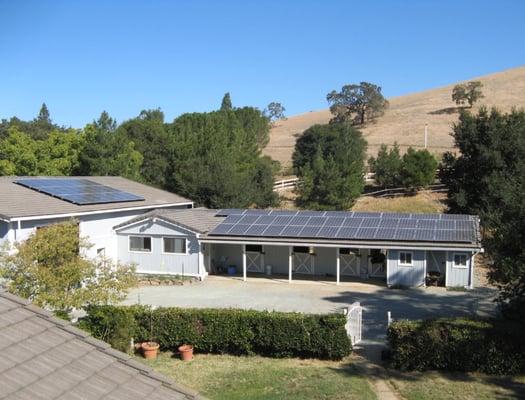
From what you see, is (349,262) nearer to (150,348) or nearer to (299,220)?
(299,220)

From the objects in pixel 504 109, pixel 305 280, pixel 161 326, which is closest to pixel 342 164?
pixel 305 280

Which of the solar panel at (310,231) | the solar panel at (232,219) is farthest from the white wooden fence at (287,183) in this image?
the solar panel at (310,231)

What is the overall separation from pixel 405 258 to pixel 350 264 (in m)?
3.27

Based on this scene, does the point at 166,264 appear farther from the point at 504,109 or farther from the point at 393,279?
the point at 504,109

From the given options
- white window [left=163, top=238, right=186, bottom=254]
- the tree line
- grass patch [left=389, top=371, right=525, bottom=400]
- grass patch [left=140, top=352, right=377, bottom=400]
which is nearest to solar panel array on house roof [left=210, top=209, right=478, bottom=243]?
white window [left=163, top=238, right=186, bottom=254]

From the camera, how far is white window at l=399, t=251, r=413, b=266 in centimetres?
2688

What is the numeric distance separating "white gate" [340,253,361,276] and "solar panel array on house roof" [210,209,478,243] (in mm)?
1711

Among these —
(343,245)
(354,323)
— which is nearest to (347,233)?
(343,245)

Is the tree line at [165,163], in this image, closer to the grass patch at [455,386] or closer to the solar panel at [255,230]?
the solar panel at [255,230]

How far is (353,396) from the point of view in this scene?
535 inches

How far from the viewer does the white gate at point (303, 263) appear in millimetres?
29828

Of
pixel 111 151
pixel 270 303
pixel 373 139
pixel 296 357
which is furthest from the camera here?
pixel 373 139

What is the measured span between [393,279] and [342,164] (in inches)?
704

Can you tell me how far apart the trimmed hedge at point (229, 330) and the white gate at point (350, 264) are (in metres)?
12.5
